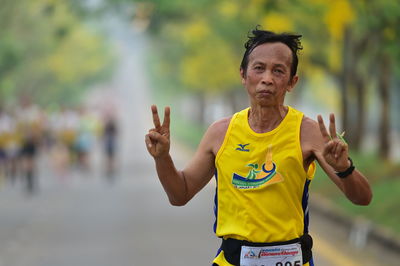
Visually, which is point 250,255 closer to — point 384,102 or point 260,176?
point 260,176

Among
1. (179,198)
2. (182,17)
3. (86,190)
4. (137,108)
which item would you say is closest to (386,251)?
(179,198)

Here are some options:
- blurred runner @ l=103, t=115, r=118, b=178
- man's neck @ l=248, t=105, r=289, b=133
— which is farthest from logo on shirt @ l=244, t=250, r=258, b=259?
blurred runner @ l=103, t=115, r=118, b=178

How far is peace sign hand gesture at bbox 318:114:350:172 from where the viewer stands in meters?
4.14

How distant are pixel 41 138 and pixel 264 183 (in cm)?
1929

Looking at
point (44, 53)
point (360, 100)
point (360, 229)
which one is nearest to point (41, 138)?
point (360, 100)

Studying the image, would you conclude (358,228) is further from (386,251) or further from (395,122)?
(395,122)

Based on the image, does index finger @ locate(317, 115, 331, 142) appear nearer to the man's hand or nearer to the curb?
the man's hand

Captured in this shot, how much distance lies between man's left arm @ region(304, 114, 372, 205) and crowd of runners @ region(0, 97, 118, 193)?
1574 centimetres

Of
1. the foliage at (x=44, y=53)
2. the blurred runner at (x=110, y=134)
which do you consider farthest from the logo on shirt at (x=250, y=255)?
the foliage at (x=44, y=53)

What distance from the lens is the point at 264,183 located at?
14.6ft

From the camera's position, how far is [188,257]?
11461mm

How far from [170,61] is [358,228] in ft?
127

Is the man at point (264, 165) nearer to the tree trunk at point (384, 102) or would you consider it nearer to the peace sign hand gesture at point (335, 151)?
the peace sign hand gesture at point (335, 151)

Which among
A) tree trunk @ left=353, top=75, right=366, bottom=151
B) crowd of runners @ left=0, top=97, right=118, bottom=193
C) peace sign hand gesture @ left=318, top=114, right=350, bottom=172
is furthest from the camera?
tree trunk @ left=353, top=75, right=366, bottom=151
